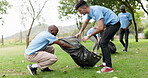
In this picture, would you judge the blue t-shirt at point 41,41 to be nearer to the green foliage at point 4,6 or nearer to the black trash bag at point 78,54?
the black trash bag at point 78,54

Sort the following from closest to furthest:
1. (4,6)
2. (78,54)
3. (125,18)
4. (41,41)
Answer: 1. (41,41)
2. (78,54)
3. (125,18)
4. (4,6)

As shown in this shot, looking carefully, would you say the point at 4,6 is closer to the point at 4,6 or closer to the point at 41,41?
the point at 4,6

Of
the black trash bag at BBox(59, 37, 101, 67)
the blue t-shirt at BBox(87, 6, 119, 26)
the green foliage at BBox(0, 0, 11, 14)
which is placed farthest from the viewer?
the green foliage at BBox(0, 0, 11, 14)

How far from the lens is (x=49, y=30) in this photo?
459 cm

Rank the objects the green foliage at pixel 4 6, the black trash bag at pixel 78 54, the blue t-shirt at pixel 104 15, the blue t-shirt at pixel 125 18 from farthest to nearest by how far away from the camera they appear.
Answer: the green foliage at pixel 4 6 < the blue t-shirt at pixel 125 18 < the black trash bag at pixel 78 54 < the blue t-shirt at pixel 104 15

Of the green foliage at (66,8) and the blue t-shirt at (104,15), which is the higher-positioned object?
A: the blue t-shirt at (104,15)

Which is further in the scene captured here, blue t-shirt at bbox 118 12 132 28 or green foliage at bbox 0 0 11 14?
green foliage at bbox 0 0 11 14

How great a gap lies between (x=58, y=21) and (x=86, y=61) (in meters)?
27.9

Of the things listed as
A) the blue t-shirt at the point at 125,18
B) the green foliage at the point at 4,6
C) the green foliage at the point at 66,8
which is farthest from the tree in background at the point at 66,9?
the blue t-shirt at the point at 125,18

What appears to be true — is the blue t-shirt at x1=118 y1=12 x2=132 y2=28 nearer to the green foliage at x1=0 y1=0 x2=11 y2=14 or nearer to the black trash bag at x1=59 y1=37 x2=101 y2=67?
the black trash bag at x1=59 y1=37 x2=101 y2=67

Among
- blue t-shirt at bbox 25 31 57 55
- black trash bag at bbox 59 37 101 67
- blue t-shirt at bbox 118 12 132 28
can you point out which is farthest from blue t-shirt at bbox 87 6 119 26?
blue t-shirt at bbox 118 12 132 28

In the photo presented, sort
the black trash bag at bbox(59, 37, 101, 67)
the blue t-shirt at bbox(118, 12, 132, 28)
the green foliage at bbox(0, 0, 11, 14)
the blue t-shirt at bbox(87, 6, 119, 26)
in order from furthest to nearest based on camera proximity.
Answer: the green foliage at bbox(0, 0, 11, 14), the blue t-shirt at bbox(118, 12, 132, 28), the black trash bag at bbox(59, 37, 101, 67), the blue t-shirt at bbox(87, 6, 119, 26)

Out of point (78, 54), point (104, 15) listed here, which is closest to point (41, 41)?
point (78, 54)

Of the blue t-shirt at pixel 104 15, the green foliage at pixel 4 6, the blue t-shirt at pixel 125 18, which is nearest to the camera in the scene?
the blue t-shirt at pixel 104 15
